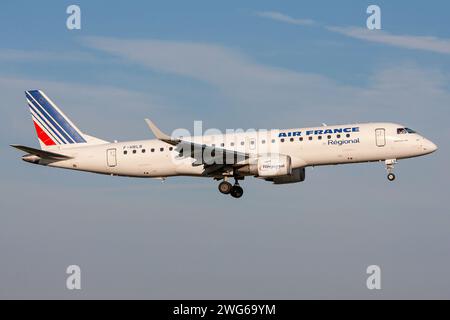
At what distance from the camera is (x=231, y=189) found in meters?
65.6

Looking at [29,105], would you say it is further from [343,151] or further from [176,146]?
[343,151]

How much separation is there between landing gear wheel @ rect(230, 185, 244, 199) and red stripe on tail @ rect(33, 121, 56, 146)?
1445 centimetres

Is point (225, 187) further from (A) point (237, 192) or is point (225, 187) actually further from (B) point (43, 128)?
(B) point (43, 128)

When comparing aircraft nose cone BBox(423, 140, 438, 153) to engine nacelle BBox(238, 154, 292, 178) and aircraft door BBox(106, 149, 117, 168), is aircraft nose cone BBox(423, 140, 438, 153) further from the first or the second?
aircraft door BBox(106, 149, 117, 168)

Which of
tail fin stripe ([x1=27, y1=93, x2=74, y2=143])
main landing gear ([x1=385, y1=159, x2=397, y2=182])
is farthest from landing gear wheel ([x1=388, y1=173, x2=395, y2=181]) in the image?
tail fin stripe ([x1=27, y1=93, x2=74, y2=143])

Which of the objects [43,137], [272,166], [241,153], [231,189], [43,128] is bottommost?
[231,189]

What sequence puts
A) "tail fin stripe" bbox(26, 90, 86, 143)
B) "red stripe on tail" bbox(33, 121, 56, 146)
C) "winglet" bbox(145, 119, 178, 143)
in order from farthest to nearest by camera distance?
"red stripe on tail" bbox(33, 121, 56, 146) → "tail fin stripe" bbox(26, 90, 86, 143) → "winglet" bbox(145, 119, 178, 143)

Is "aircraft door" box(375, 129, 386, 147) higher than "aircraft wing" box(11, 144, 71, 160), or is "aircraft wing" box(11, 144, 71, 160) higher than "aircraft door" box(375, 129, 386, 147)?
"aircraft wing" box(11, 144, 71, 160)

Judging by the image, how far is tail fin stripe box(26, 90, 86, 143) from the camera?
7012 cm

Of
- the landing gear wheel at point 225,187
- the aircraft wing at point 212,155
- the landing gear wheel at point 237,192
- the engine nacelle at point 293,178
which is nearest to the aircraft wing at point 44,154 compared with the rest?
the aircraft wing at point 212,155

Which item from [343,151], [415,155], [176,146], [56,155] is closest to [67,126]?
[56,155]

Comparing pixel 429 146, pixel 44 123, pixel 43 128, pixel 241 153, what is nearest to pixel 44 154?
pixel 43 128

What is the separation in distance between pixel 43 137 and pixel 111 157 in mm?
6782

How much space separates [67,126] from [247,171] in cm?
1556
